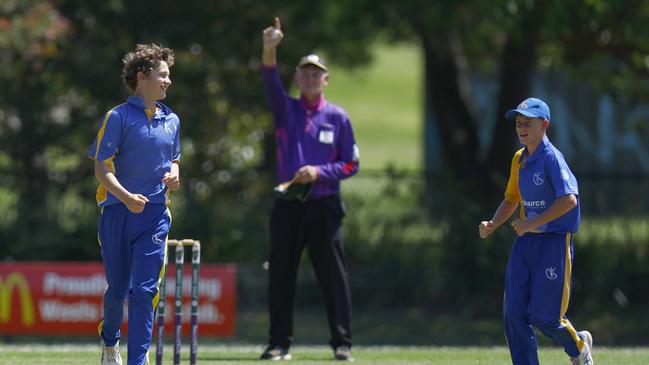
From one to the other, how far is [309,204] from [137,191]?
2.41 metres

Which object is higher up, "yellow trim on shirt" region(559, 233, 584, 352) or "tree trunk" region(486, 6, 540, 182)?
"tree trunk" region(486, 6, 540, 182)

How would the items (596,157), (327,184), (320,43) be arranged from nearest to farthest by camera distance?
(327,184), (320,43), (596,157)

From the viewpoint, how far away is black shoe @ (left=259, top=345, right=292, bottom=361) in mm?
10039

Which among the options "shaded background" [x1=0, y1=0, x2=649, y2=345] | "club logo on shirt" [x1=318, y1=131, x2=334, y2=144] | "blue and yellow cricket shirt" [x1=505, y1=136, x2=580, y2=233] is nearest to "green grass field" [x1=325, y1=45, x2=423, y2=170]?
"shaded background" [x1=0, y1=0, x2=649, y2=345]

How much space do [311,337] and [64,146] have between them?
4.52 meters

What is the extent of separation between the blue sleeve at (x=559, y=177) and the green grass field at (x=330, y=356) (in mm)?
2425

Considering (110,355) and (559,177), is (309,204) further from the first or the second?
(559,177)

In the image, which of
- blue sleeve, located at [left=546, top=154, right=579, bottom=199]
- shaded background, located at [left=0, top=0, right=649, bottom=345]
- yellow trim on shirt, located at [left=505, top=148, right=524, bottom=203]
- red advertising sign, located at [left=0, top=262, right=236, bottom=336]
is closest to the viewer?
blue sleeve, located at [left=546, top=154, right=579, bottom=199]

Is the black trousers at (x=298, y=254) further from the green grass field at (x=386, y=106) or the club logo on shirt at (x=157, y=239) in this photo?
Result: the green grass field at (x=386, y=106)

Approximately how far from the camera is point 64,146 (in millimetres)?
16172

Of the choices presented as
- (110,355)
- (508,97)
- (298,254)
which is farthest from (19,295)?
(508,97)

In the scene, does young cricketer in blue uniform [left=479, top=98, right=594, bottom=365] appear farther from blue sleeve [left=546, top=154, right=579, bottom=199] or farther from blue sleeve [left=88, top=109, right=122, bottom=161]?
blue sleeve [left=88, top=109, right=122, bottom=161]

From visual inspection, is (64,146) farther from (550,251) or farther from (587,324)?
(550,251)

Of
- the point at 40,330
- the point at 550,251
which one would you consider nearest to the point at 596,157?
the point at 40,330
